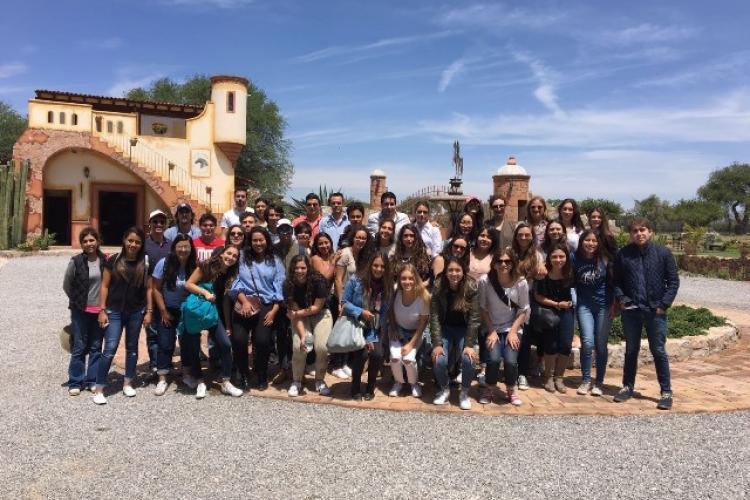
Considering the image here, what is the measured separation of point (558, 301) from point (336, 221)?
2.62m

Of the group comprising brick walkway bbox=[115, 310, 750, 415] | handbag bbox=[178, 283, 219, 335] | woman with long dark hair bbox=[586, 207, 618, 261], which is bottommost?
brick walkway bbox=[115, 310, 750, 415]

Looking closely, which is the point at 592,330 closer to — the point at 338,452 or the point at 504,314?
the point at 504,314

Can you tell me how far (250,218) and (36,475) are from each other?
10.9ft

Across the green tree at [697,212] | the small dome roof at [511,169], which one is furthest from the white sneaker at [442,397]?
the green tree at [697,212]

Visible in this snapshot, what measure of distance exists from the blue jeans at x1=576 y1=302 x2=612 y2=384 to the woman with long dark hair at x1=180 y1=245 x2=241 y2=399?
333 cm

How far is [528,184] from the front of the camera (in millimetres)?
19750

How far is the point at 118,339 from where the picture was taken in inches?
212

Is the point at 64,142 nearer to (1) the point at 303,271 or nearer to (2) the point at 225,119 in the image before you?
(2) the point at 225,119

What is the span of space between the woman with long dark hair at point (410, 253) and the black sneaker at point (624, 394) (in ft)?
6.79

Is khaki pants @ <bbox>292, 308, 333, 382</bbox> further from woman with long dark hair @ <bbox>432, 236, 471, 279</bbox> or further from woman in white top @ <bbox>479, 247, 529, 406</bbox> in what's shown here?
woman in white top @ <bbox>479, 247, 529, 406</bbox>

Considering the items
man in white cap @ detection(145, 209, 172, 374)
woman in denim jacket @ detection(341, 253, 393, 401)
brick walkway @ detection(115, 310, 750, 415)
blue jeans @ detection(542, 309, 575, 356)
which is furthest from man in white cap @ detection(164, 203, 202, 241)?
blue jeans @ detection(542, 309, 575, 356)

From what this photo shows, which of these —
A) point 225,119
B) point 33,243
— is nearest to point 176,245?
point 33,243

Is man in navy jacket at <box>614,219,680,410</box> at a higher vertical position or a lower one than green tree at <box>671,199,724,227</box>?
lower

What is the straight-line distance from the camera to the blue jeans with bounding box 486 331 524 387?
5.21 meters
